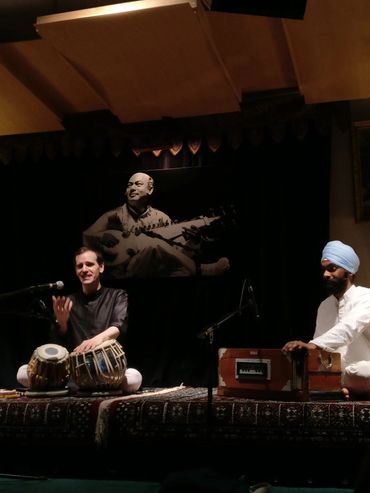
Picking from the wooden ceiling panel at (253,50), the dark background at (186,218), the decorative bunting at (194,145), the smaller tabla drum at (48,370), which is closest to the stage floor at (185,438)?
the smaller tabla drum at (48,370)

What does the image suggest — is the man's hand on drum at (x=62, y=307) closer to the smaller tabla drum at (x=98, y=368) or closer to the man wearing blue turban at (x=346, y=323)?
the smaller tabla drum at (x=98, y=368)

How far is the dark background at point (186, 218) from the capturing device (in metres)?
5.22

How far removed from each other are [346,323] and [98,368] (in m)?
1.69

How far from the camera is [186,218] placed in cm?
→ 561

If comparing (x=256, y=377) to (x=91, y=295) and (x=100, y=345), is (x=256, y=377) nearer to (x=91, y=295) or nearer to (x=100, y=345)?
(x=100, y=345)

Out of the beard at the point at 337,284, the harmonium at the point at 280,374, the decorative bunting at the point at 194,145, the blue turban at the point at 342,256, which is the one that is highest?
the decorative bunting at the point at 194,145

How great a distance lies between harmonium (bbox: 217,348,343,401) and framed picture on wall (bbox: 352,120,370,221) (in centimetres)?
181

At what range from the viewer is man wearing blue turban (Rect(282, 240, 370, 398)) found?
376 cm

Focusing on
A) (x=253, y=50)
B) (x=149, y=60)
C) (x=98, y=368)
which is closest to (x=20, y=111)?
(x=149, y=60)

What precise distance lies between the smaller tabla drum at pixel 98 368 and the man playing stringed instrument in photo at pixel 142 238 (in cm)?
156

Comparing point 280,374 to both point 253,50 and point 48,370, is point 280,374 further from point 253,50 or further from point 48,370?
point 253,50

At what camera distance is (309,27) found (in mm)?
4004

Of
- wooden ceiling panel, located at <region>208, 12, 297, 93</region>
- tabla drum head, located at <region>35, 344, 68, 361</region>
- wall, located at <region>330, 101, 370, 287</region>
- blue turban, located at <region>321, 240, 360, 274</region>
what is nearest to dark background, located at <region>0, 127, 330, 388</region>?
wall, located at <region>330, 101, 370, 287</region>

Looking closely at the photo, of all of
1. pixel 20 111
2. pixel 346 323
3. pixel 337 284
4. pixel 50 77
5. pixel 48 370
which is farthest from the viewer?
pixel 20 111
